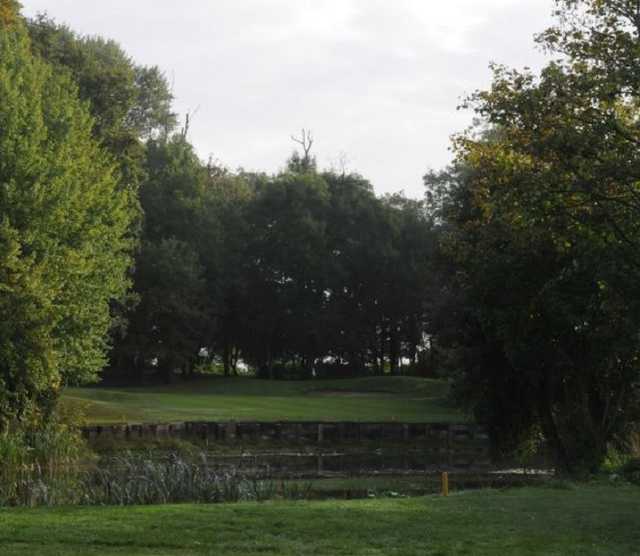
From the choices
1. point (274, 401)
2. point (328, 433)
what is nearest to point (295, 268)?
point (274, 401)

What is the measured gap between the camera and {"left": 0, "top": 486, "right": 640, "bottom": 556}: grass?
1368 cm

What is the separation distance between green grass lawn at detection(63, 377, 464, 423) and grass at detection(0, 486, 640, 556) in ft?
92.3

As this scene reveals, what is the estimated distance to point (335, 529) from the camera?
15.3m

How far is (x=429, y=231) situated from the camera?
80.5m

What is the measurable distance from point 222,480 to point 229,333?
62241mm

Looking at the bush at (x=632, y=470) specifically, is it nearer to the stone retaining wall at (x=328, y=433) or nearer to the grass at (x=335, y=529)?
the grass at (x=335, y=529)

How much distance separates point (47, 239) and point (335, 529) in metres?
23.5

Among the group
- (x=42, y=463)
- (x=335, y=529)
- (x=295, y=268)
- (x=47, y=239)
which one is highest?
(x=295, y=268)

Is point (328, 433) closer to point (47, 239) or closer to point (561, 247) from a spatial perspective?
point (47, 239)

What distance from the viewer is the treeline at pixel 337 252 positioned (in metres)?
18.3

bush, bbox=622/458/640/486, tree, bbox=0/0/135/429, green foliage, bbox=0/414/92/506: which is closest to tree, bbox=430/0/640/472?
bush, bbox=622/458/640/486

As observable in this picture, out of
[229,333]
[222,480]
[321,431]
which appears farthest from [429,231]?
[222,480]

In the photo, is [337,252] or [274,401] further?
[337,252]

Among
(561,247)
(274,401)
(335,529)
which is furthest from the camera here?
(274,401)
